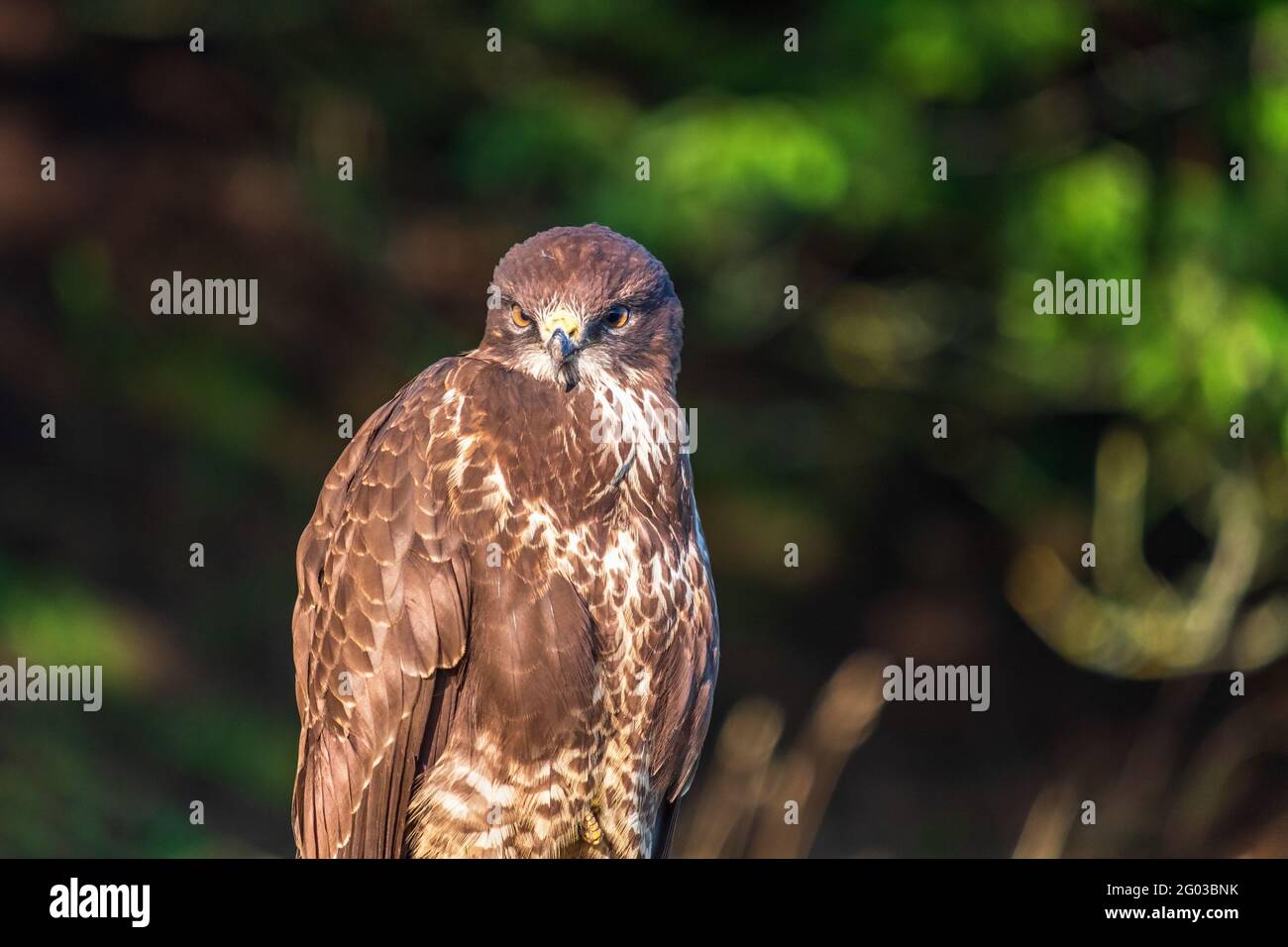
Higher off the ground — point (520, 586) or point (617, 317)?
point (617, 317)

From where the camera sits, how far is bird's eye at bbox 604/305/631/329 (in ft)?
11.0

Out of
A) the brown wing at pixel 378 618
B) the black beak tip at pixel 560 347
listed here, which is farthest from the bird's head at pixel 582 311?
the brown wing at pixel 378 618

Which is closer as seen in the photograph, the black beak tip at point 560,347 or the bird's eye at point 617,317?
the black beak tip at point 560,347

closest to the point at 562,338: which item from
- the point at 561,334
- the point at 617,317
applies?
the point at 561,334

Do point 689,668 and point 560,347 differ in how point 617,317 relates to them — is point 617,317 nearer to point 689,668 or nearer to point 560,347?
point 560,347

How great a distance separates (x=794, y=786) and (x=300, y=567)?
6.01ft

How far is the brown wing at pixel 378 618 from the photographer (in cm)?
329

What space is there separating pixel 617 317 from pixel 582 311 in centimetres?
13

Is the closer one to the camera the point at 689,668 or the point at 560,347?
the point at 560,347

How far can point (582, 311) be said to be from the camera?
10.8 ft

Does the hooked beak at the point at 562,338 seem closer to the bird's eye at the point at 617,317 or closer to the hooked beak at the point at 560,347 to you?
the hooked beak at the point at 560,347

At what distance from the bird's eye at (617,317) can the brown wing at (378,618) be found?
14.6 inches

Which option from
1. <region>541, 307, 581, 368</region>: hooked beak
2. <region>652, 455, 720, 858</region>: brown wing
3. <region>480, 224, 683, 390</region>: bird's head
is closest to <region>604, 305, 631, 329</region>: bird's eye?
<region>480, 224, 683, 390</region>: bird's head

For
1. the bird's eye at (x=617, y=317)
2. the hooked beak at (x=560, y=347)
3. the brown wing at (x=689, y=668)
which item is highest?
the bird's eye at (x=617, y=317)
